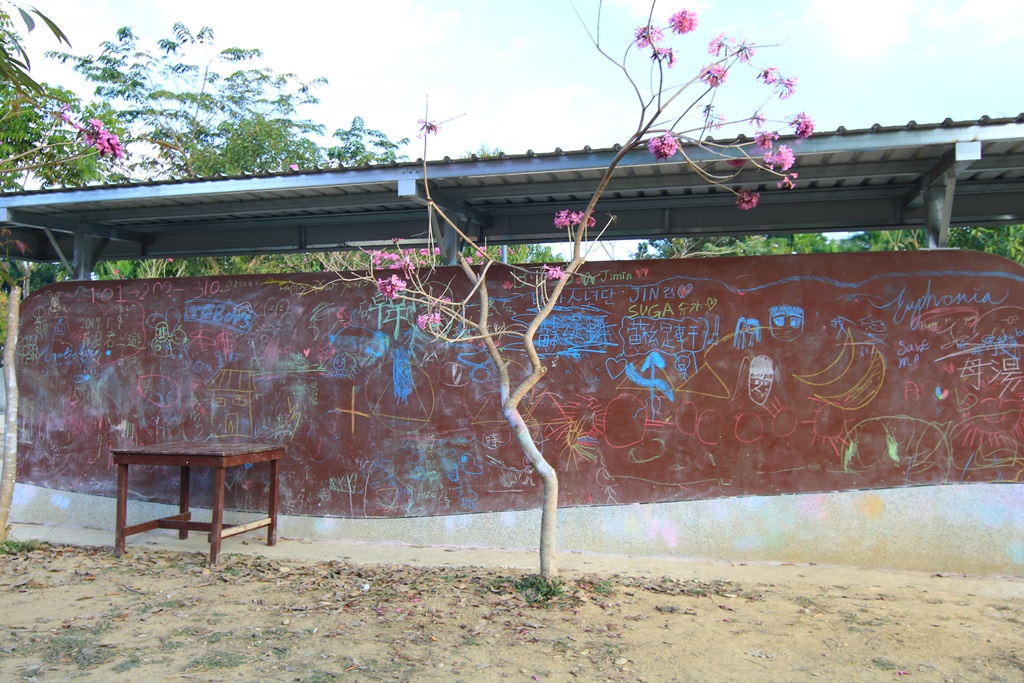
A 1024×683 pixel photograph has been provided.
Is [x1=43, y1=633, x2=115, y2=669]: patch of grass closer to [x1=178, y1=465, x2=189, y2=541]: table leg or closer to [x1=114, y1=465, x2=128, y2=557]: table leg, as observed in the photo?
[x1=114, y1=465, x2=128, y2=557]: table leg

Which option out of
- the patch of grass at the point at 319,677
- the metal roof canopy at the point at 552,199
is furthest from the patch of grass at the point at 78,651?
the metal roof canopy at the point at 552,199

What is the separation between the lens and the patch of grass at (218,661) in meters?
4.38

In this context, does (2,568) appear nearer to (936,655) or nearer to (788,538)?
(788,538)

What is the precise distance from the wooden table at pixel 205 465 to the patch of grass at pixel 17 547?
0.82 meters

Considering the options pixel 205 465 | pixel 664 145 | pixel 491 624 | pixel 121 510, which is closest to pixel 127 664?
pixel 491 624

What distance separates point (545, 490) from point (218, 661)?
7.34 feet

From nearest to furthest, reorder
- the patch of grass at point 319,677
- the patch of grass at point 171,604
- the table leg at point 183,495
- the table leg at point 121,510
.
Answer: the patch of grass at point 319,677 < the patch of grass at point 171,604 < the table leg at point 121,510 < the table leg at point 183,495

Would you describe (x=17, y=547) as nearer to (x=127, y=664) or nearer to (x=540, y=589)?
(x=127, y=664)

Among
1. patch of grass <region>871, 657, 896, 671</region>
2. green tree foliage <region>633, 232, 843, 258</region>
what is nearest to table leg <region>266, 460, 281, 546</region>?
patch of grass <region>871, 657, 896, 671</region>

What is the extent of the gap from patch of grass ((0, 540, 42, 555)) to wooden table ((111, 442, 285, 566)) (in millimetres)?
822

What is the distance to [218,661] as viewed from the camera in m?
4.46

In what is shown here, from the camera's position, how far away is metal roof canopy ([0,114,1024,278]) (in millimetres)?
5906

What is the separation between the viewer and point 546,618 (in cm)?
511

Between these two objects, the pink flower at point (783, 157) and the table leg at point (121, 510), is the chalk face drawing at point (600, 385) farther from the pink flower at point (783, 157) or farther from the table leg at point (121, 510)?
the pink flower at point (783, 157)
